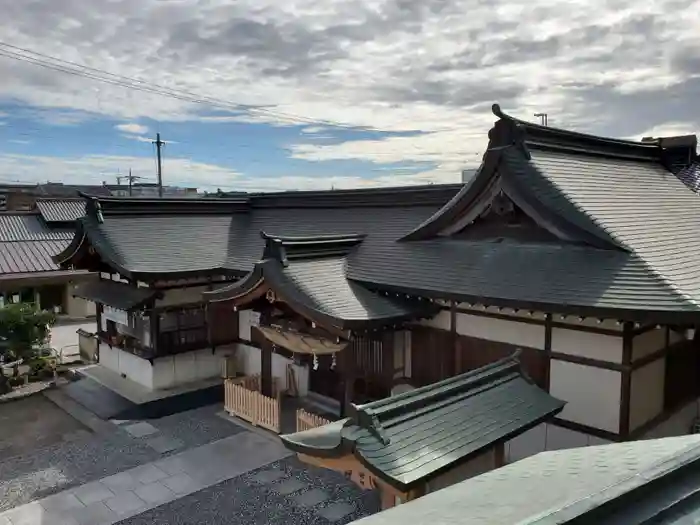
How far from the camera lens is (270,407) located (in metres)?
11.6

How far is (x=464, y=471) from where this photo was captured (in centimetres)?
688

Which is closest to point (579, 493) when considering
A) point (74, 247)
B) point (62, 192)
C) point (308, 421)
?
point (308, 421)

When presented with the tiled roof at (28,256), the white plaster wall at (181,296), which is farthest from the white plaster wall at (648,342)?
the tiled roof at (28,256)

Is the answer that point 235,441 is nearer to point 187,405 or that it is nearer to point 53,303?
point 187,405

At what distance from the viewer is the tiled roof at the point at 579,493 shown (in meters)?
1.93

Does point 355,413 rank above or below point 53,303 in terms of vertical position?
above

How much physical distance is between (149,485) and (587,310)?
781cm

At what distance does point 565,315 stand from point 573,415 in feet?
5.48

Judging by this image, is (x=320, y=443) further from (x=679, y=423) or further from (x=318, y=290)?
(x=679, y=423)

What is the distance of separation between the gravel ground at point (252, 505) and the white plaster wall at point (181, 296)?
601 centimetres

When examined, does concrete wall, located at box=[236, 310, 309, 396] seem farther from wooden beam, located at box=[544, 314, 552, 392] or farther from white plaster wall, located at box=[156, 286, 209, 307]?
wooden beam, located at box=[544, 314, 552, 392]

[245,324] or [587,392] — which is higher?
[587,392]

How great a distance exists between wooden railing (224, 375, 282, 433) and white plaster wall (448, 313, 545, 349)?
14.4ft

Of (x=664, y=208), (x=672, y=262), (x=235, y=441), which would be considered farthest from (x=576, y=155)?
(x=235, y=441)
